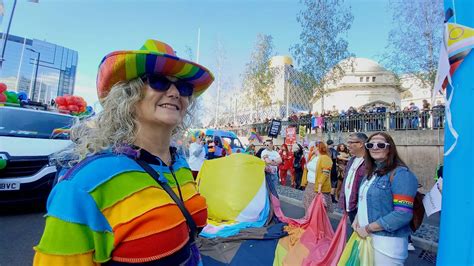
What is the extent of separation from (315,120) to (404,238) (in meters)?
14.9

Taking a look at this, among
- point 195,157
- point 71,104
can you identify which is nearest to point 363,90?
point 195,157

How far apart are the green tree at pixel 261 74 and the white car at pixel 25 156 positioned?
25459mm

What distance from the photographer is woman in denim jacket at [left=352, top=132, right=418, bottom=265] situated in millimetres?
2480

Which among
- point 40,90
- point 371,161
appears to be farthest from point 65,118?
point 40,90

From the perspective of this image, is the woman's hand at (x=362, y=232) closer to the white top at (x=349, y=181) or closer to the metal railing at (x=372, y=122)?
the white top at (x=349, y=181)

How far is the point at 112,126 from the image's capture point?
1.33 meters

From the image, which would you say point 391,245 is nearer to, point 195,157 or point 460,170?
point 460,170

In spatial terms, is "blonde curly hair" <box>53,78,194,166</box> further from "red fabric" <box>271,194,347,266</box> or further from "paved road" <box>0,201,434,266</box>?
"paved road" <box>0,201,434,266</box>

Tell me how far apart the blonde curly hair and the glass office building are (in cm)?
4178

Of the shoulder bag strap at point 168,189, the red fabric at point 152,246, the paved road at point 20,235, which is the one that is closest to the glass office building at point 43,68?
the paved road at point 20,235

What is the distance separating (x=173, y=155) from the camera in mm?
1595

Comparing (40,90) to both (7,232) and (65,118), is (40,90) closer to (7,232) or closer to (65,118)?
(65,118)

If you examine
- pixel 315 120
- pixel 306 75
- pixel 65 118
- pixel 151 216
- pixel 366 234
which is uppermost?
pixel 306 75

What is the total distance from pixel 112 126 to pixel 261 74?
2953cm
